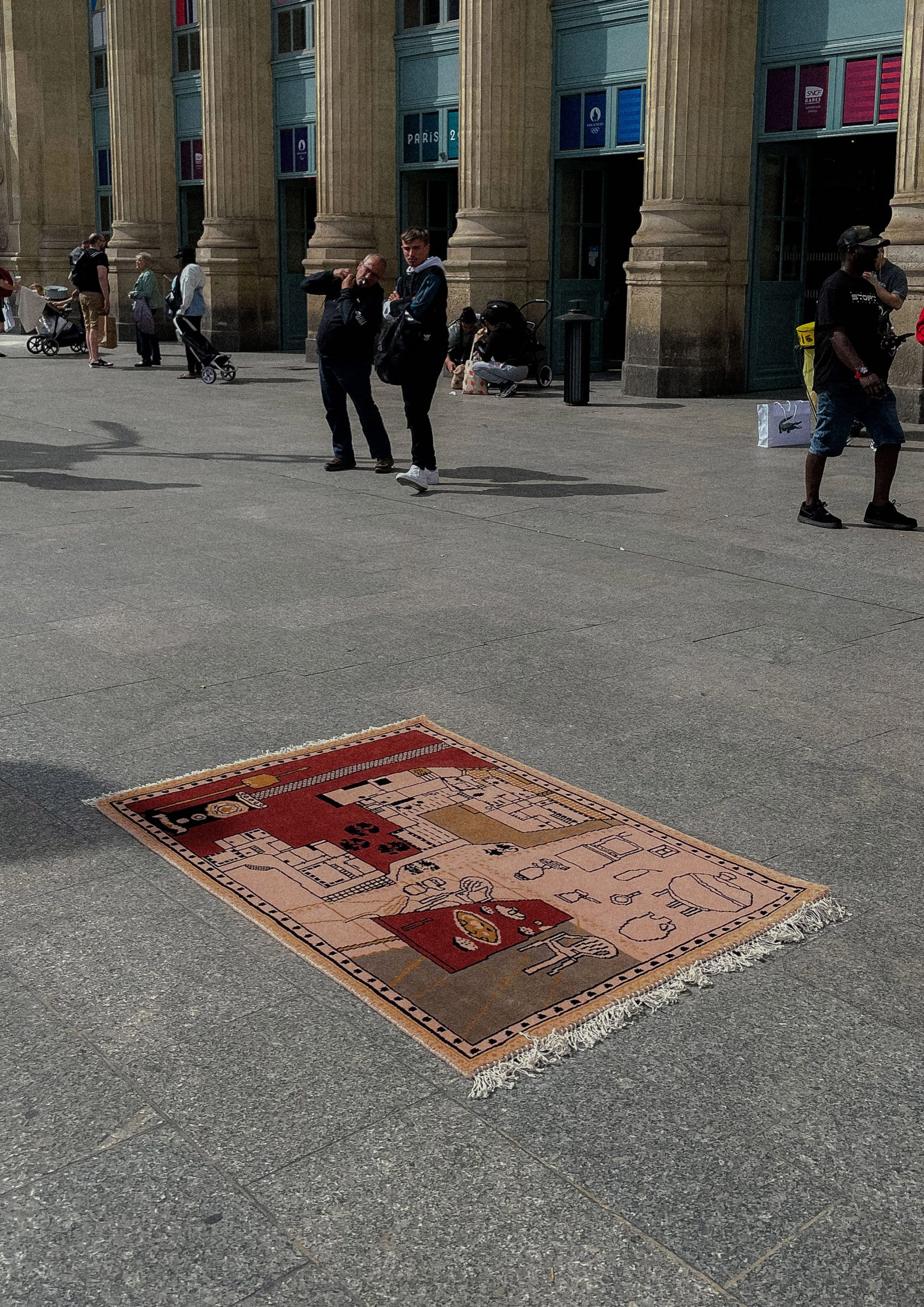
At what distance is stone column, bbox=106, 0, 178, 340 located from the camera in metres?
28.6

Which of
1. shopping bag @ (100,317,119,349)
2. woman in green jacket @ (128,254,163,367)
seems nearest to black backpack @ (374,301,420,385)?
woman in green jacket @ (128,254,163,367)

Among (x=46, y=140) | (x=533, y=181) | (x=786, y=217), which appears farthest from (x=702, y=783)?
(x=46, y=140)

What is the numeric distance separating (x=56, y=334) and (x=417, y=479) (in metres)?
17.1

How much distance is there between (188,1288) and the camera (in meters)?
2.61

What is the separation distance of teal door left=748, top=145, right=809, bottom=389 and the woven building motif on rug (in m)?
15.0

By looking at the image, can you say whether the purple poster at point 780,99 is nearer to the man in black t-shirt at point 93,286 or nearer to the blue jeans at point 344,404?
the blue jeans at point 344,404

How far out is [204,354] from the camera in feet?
66.9

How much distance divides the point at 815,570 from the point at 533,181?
45.9 feet

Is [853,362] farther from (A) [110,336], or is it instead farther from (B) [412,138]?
(A) [110,336]

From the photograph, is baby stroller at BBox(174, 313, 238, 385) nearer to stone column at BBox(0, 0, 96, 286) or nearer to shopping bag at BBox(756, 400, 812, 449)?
shopping bag at BBox(756, 400, 812, 449)

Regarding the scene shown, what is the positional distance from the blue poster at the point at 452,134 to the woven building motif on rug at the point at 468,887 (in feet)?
63.7

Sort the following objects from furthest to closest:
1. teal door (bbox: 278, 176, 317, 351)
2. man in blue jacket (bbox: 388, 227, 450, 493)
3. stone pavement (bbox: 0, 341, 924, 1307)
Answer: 1. teal door (bbox: 278, 176, 317, 351)
2. man in blue jacket (bbox: 388, 227, 450, 493)
3. stone pavement (bbox: 0, 341, 924, 1307)

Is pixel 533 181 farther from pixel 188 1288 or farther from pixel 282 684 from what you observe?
pixel 188 1288

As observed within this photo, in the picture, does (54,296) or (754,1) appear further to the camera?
(54,296)
